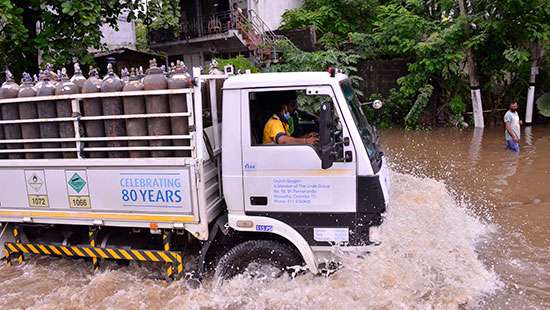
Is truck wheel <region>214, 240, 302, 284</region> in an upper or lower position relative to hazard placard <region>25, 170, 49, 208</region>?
lower

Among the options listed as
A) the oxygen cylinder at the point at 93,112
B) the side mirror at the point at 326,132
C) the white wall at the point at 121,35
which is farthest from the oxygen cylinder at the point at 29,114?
the white wall at the point at 121,35

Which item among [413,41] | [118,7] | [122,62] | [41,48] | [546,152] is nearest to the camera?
[41,48]

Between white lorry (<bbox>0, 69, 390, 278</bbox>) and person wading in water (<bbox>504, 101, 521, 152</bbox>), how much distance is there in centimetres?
770

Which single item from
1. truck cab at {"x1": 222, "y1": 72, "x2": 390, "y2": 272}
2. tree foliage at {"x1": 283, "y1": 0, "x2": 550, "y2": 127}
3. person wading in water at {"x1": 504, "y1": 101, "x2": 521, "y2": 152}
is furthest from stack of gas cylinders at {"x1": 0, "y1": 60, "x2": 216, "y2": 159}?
tree foliage at {"x1": 283, "y1": 0, "x2": 550, "y2": 127}

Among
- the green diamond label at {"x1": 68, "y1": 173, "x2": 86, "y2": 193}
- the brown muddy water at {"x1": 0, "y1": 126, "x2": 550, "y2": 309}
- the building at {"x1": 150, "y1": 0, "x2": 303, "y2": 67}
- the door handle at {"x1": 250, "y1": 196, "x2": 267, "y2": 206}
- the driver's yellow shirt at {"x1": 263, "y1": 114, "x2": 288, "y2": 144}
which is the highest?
the building at {"x1": 150, "y1": 0, "x2": 303, "y2": 67}

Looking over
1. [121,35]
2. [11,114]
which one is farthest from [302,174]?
[121,35]

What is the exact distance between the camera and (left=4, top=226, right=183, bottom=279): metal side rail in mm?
4746

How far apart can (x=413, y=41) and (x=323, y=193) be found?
13403mm

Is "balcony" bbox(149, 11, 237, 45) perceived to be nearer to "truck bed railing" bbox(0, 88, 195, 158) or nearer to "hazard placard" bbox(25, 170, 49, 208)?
"truck bed railing" bbox(0, 88, 195, 158)

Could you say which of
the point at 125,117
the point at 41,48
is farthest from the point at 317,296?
the point at 41,48

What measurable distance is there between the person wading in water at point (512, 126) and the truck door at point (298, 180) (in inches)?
329

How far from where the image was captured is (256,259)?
4.59 m

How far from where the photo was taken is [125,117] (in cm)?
451

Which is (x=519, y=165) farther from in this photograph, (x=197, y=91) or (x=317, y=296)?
(x=197, y=91)
